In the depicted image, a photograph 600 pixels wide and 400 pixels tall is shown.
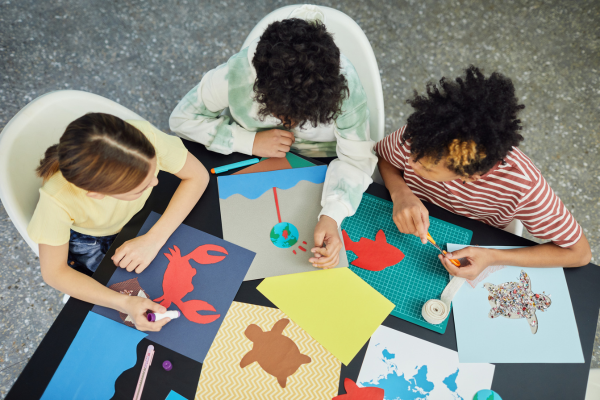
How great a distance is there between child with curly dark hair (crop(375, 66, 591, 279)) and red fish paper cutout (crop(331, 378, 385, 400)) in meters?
0.30

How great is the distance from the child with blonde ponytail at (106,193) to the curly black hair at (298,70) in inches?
10.6

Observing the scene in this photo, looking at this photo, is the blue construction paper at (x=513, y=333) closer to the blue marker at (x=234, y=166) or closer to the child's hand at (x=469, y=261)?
the child's hand at (x=469, y=261)

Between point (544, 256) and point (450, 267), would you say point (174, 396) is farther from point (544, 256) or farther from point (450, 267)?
point (544, 256)

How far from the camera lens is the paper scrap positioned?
79 centimetres

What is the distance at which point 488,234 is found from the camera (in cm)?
94

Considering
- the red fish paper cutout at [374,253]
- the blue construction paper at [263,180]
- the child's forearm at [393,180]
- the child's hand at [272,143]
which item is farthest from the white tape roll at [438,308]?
the child's hand at [272,143]

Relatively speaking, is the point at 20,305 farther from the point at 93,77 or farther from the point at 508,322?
the point at 508,322

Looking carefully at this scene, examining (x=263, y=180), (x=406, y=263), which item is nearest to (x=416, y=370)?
(x=406, y=263)

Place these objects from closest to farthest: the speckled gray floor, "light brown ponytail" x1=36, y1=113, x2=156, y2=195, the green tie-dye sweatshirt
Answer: "light brown ponytail" x1=36, y1=113, x2=156, y2=195, the green tie-dye sweatshirt, the speckled gray floor

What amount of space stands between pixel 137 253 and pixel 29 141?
37cm

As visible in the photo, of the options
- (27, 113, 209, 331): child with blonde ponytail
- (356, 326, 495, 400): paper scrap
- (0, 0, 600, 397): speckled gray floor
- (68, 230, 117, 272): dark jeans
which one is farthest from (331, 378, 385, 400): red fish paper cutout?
(0, 0, 600, 397): speckled gray floor

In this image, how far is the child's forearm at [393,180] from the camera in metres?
0.98

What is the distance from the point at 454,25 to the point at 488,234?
5.00 ft

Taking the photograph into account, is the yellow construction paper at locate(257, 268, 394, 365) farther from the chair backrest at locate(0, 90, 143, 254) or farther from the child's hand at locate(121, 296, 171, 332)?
the chair backrest at locate(0, 90, 143, 254)
